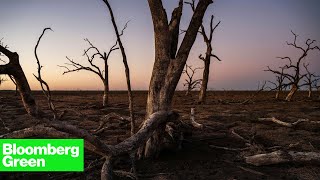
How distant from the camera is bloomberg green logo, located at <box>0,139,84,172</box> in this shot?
5.29 m

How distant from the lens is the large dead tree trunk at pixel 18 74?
20.4 ft

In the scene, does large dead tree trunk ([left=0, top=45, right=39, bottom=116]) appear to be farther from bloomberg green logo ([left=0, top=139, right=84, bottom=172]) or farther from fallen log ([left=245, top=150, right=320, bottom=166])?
fallen log ([left=245, top=150, right=320, bottom=166])

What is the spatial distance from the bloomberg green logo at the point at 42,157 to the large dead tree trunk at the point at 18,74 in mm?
1103

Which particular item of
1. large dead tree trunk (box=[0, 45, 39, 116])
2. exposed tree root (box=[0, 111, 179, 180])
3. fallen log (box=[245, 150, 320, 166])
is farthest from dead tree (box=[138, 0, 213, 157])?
large dead tree trunk (box=[0, 45, 39, 116])

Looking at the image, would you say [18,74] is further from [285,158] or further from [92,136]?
[285,158]

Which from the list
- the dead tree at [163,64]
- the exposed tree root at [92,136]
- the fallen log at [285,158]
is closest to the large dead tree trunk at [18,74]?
the exposed tree root at [92,136]

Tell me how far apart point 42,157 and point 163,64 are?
2.76 m

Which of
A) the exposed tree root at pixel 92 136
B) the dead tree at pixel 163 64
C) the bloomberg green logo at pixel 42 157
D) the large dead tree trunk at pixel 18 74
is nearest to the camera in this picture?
the exposed tree root at pixel 92 136

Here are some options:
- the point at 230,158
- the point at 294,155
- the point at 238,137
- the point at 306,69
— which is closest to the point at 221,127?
the point at 238,137

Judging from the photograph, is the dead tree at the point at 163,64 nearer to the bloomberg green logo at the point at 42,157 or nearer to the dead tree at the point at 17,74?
the bloomberg green logo at the point at 42,157

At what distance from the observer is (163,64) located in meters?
6.07

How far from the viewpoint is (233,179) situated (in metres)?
5.01

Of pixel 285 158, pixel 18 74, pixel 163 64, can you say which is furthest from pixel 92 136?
pixel 285 158

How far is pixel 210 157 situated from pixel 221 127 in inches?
143
